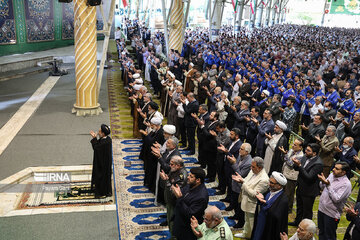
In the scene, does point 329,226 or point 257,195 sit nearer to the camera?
point 257,195

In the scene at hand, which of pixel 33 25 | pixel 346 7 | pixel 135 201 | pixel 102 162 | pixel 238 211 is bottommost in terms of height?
pixel 135 201

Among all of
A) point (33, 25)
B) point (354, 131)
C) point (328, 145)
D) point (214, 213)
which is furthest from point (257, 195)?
point (33, 25)

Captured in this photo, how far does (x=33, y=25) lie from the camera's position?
56.3ft

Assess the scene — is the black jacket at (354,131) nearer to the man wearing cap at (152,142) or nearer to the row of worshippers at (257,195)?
the row of worshippers at (257,195)

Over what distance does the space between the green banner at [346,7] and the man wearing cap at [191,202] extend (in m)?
44.1

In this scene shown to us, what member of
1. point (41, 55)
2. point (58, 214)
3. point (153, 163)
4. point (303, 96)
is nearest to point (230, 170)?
point (153, 163)

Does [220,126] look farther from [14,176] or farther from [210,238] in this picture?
[14,176]

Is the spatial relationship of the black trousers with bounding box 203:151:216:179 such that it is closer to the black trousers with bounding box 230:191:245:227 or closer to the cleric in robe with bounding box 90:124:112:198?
the black trousers with bounding box 230:191:245:227

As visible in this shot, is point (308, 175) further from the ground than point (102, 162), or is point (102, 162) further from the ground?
point (308, 175)

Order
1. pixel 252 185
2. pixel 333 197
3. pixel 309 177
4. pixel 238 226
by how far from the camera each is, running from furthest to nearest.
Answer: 1. pixel 238 226
2. pixel 309 177
3. pixel 252 185
4. pixel 333 197

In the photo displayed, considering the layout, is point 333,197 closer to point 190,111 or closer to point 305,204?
point 305,204

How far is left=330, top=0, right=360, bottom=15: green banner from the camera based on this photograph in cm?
4138

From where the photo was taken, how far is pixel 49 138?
812 cm

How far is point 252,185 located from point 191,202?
0.97 metres
